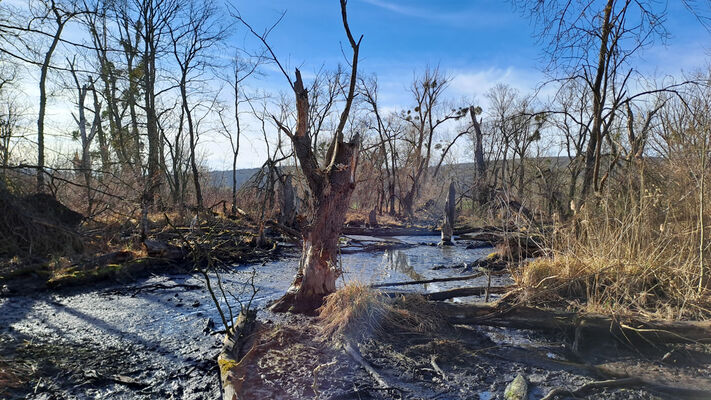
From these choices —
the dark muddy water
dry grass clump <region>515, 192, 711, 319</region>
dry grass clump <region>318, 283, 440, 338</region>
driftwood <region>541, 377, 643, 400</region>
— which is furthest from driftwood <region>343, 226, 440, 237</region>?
driftwood <region>541, 377, 643, 400</region>

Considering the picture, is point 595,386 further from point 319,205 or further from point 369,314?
point 319,205

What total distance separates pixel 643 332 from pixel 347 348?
3493 mm

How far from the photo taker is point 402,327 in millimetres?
5613

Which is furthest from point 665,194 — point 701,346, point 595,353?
point 595,353

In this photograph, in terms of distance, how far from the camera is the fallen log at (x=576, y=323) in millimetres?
4902

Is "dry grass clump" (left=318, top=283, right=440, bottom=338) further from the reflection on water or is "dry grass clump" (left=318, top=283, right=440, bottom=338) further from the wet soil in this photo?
the reflection on water

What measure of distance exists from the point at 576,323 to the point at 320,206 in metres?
3.71

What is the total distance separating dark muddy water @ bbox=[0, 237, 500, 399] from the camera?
431 centimetres

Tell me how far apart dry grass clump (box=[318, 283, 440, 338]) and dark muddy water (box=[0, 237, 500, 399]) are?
0.71 meters

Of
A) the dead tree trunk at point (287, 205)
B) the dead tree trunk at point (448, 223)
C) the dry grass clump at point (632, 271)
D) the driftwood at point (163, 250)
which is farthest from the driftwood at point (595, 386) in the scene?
the dead tree trunk at point (287, 205)

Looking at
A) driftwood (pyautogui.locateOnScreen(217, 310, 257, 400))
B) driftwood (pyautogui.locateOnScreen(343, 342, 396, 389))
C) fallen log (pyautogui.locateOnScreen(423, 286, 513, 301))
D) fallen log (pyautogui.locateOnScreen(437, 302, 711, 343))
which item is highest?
fallen log (pyautogui.locateOnScreen(423, 286, 513, 301))

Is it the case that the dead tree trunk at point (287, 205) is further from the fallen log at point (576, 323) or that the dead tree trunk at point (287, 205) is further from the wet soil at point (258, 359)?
the fallen log at point (576, 323)

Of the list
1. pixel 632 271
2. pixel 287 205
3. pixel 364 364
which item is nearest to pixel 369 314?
pixel 364 364

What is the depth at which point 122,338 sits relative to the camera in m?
5.80
